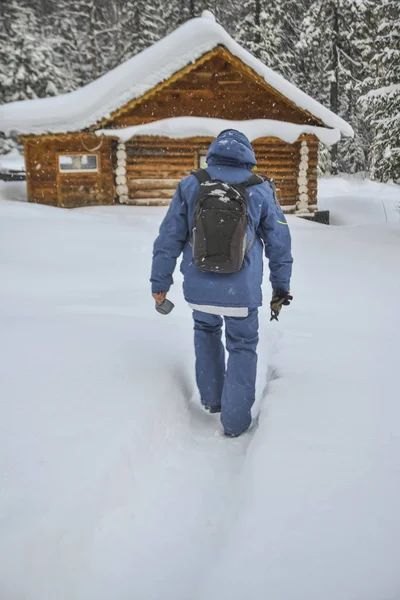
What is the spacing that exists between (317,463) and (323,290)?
4.15 metres

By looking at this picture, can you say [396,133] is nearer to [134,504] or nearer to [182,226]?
[182,226]

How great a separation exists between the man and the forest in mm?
15519

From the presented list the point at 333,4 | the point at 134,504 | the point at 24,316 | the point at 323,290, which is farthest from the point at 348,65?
the point at 134,504

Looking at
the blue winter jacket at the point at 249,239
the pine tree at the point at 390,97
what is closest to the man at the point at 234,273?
the blue winter jacket at the point at 249,239

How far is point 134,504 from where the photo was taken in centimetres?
221

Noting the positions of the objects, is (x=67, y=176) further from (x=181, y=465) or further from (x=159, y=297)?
(x=181, y=465)

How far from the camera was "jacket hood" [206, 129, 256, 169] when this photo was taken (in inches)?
108

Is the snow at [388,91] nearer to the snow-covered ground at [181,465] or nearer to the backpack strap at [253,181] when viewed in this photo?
the snow-covered ground at [181,465]

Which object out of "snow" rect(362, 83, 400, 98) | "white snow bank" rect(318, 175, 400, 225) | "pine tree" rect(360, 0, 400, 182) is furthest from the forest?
"snow" rect(362, 83, 400, 98)

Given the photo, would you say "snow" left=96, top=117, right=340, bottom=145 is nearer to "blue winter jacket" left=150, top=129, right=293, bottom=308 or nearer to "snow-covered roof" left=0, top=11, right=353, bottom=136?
"snow-covered roof" left=0, top=11, right=353, bottom=136

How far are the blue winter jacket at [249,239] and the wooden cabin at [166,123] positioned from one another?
37.6 feet

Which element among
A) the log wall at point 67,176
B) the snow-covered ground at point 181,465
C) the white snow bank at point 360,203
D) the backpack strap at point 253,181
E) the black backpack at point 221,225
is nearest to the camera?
the snow-covered ground at point 181,465

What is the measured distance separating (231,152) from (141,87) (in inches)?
475

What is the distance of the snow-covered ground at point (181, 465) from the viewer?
1.76 meters
